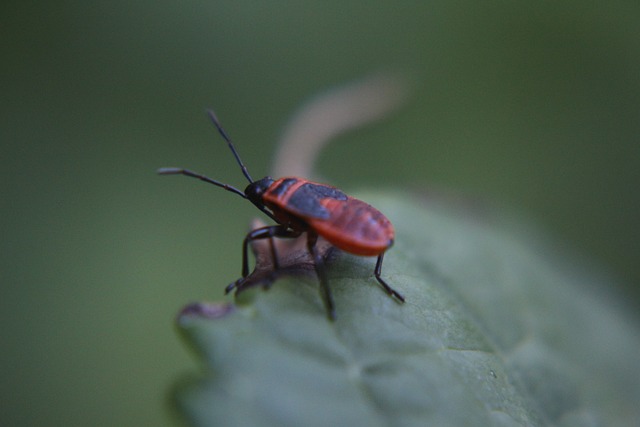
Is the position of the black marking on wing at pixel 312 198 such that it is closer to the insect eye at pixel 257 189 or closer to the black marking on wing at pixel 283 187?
the black marking on wing at pixel 283 187

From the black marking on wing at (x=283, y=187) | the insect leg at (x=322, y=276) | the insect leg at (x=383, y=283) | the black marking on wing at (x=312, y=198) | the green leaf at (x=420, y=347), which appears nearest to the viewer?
the green leaf at (x=420, y=347)

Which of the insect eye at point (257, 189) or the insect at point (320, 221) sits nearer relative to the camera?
the insect at point (320, 221)

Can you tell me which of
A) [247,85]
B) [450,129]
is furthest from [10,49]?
[450,129]

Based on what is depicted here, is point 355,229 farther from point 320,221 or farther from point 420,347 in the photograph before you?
point 420,347

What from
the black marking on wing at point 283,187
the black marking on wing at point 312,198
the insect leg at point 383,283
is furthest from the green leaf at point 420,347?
the black marking on wing at point 283,187

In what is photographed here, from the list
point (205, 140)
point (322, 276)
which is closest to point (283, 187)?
point (322, 276)

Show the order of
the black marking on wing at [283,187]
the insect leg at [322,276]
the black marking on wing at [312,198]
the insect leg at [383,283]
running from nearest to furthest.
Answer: the insect leg at [322,276] < the insect leg at [383,283] < the black marking on wing at [312,198] < the black marking on wing at [283,187]

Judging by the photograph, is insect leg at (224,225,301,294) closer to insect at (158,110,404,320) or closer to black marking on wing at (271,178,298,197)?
insect at (158,110,404,320)

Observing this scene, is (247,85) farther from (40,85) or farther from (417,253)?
(417,253)
